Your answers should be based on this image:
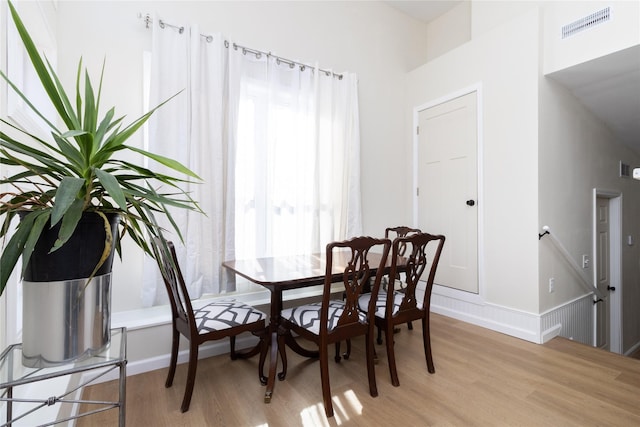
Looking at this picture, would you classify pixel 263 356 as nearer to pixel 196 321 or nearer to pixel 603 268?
pixel 196 321

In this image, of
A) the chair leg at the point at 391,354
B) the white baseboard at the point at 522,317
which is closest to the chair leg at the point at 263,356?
the chair leg at the point at 391,354

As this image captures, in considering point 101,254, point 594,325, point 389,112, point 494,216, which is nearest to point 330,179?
point 389,112

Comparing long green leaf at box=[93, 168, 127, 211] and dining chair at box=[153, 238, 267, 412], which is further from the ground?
long green leaf at box=[93, 168, 127, 211]

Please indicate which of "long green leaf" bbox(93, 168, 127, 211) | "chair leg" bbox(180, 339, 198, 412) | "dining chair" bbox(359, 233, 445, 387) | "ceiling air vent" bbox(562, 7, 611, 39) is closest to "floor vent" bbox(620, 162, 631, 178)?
"ceiling air vent" bbox(562, 7, 611, 39)

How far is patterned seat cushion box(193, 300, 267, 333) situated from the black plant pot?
2.95 ft

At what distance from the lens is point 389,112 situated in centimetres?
388

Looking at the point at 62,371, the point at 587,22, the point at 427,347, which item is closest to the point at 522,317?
the point at 427,347

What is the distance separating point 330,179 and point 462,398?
83.2 inches

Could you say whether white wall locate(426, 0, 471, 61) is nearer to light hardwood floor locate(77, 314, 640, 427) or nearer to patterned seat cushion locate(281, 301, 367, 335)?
light hardwood floor locate(77, 314, 640, 427)

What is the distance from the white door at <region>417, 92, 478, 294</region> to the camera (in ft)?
10.9

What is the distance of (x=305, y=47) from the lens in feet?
10.5

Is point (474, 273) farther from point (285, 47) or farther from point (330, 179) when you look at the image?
point (285, 47)

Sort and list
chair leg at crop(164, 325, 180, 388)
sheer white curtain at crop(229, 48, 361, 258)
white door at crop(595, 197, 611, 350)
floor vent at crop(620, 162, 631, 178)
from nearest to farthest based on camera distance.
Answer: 1. chair leg at crop(164, 325, 180, 388)
2. sheer white curtain at crop(229, 48, 361, 258)
3. white door at crop(595, 197, 611, 350)
4. floor vent at crop(620, 162, 631, 178)

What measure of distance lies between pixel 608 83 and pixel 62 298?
4.24 meters
